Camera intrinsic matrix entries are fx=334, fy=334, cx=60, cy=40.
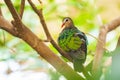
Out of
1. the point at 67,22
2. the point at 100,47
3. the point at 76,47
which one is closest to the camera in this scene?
the point at 100,47

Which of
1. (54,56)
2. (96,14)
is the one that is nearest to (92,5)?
(96,14)

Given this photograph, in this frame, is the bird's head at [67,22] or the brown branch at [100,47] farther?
the bird's head at [67,22]

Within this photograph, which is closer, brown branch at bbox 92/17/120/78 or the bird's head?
brown branch at bbox 92/17/120/78

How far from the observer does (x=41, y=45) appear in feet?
1.86

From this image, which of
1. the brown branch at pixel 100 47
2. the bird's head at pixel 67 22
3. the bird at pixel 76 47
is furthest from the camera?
the bird's head at pixel 67 22

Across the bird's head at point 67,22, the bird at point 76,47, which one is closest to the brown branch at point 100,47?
the bird at point 76,47

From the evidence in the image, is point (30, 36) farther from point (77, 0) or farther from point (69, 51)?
point (77, 0)

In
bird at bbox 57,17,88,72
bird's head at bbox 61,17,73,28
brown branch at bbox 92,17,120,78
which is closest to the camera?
brown branch at bbox 92,17,120,78

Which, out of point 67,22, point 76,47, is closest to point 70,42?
point 76,47

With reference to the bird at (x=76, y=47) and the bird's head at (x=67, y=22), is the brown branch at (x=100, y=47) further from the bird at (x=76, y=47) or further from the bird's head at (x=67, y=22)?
the bird's head at (x=67, y=22)

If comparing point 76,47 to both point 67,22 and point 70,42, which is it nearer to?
point 70,42

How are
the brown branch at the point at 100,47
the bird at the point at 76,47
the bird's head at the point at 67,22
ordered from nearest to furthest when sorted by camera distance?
the brown branch at the point at 100,47, the bird at the point at 76,47, the bird's head at the point at 67,22

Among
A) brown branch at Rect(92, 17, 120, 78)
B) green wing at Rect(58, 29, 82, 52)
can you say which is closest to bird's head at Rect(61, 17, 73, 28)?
green wing at Rect(58, 29, 82, 52)

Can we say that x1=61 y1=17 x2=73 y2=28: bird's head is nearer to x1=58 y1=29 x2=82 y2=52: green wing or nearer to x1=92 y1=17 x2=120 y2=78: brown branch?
x1=58 y1=29 x2=82 y2=52: green wing
